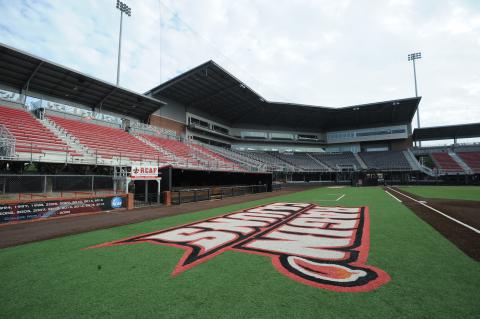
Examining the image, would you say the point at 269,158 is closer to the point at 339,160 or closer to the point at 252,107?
the point at 252,107

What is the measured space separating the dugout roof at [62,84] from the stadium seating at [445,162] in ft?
182

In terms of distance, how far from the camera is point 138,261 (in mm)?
5570

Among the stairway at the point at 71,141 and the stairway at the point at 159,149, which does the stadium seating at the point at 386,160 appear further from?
the stairway at the point at 71,141

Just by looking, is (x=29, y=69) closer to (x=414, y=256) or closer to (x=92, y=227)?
(x=92, y=227)

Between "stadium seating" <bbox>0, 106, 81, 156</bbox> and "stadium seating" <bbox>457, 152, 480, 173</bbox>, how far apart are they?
211ft

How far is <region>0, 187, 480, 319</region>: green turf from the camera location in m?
3.37

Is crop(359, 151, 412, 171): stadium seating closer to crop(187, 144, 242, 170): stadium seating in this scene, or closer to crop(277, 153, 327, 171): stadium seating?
crop(277, 153, 327, 171): stadium seating

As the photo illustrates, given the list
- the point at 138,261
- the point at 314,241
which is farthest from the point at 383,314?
the point at 138,261

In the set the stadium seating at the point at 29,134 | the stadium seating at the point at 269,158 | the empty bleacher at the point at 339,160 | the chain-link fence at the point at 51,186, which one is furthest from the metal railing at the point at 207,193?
the empty bleacher at the point at 339,160

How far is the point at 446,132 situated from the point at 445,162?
10.8 m

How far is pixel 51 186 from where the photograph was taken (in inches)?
491

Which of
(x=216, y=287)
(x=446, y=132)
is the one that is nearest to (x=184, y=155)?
(x=216, y=287)

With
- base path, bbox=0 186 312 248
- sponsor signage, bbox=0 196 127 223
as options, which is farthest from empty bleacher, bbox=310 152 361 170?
base path, bbox=0 186 312 248

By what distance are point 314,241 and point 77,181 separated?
13.3 m
